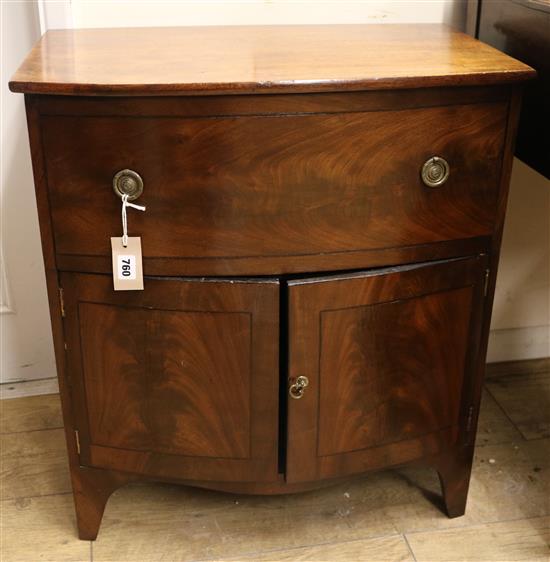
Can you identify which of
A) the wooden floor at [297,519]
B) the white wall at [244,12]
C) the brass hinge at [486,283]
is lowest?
the wooden floor at [297,519]

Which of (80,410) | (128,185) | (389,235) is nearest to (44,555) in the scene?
(80,410)

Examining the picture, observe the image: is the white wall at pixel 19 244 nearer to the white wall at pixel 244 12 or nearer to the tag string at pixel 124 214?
the white wall at pixel 244 12

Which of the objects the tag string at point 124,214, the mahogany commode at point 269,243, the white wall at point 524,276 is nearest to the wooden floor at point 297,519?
the mahogany commode at point 269,243

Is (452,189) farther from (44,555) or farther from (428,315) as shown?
(44,555)

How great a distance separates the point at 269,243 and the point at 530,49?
50 cm

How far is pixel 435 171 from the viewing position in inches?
43.6

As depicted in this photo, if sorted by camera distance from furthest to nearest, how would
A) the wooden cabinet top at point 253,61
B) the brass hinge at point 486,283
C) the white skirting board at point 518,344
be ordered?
the white skirting board at point 518,344 < the brass hinge at point 486,283 < the wooden cabinet top at point 253,61

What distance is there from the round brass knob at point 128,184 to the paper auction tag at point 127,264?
0.06 m

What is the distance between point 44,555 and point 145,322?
47 centimetres

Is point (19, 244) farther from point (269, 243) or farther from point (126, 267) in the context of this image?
point (269, 243)

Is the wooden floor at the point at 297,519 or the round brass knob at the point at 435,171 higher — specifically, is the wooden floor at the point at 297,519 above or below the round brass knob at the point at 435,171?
below

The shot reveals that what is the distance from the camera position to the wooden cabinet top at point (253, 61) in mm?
996

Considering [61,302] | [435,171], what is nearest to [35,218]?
[61,302]

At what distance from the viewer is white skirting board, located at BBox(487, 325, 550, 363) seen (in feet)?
6.01
